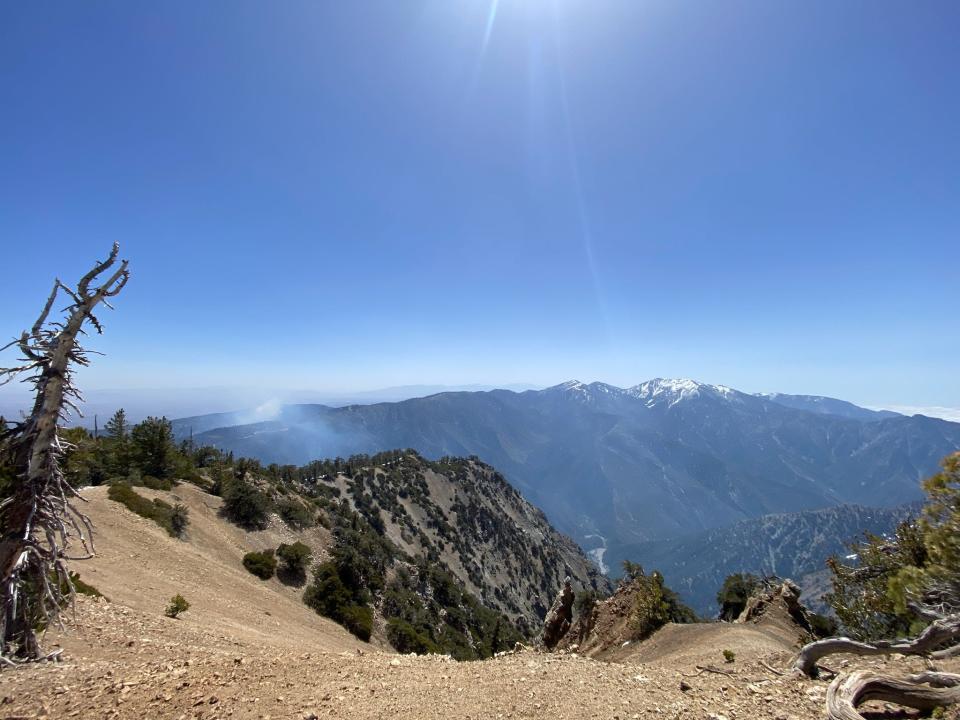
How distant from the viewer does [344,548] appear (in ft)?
121

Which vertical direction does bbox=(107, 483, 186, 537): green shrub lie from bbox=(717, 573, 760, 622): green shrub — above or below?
above

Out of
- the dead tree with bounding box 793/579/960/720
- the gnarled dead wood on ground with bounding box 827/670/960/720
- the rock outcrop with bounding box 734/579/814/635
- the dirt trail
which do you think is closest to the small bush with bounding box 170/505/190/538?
the dirt trail

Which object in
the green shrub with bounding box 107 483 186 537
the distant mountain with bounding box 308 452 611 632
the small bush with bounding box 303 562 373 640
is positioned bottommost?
the distant mountain with bounding box 308 452 611 632

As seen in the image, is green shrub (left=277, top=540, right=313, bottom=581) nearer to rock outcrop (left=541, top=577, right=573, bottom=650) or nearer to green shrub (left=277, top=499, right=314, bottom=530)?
green shrub (left=277, top=499, right=314, bottom=530)

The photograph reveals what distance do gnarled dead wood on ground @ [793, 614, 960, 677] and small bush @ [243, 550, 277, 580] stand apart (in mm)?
28493

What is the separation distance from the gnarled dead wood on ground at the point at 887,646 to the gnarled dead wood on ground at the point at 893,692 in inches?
70.5

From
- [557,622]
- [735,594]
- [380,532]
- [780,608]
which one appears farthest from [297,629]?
[380,532]

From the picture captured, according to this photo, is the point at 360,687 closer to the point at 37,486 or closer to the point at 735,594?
the point at 37,486

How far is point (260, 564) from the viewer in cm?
2839

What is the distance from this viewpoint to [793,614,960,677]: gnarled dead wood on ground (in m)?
7.65

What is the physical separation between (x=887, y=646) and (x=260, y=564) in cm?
3008

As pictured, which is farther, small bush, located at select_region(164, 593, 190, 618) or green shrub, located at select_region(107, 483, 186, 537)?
green shrub, located at select_region(107, 483, 186, 537)

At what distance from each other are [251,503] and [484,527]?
61.5 meters

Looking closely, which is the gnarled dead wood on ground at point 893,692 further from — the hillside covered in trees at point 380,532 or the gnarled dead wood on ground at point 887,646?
the hillside covered in trees at point 380,532
